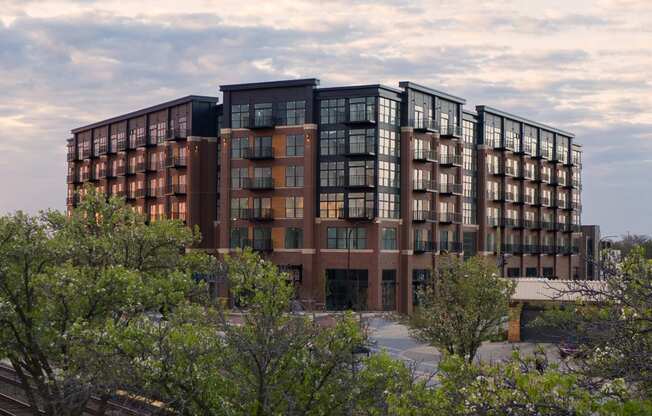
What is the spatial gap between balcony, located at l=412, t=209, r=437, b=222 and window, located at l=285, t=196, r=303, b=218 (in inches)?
483

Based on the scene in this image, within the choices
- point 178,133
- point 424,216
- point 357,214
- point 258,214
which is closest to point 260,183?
point 258,214

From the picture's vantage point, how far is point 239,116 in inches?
3447

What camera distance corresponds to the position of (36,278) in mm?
24922

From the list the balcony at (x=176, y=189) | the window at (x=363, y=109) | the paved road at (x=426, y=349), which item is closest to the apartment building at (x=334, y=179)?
the window at (x=363, y=109)

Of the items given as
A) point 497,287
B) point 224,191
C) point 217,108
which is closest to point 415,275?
point 224,191

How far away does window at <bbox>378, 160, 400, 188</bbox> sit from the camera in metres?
83.4

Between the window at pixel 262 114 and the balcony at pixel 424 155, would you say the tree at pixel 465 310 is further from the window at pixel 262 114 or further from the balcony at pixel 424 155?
the window at pixel 262 114

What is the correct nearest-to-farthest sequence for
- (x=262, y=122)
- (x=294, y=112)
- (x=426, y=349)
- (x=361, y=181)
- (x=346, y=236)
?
(x=426, y=349), (x=361, y=181), (x=346, y=236), (x=294, y=112), (x=262, y=122)

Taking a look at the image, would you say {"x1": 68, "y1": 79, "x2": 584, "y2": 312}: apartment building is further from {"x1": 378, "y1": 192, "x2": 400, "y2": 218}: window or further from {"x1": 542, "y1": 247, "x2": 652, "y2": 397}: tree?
{"x1": 542, "y1": 247, "x2": 652, "y2": 397}: tree

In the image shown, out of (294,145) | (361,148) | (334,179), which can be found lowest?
(334,179)

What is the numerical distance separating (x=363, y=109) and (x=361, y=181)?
292 inches

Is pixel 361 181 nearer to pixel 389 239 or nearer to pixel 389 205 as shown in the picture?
pixel 389 205

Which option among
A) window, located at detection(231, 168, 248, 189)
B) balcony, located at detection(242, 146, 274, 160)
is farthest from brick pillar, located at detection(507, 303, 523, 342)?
window, located at detection(231, 168, 248, 189)

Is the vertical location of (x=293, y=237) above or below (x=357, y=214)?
below
